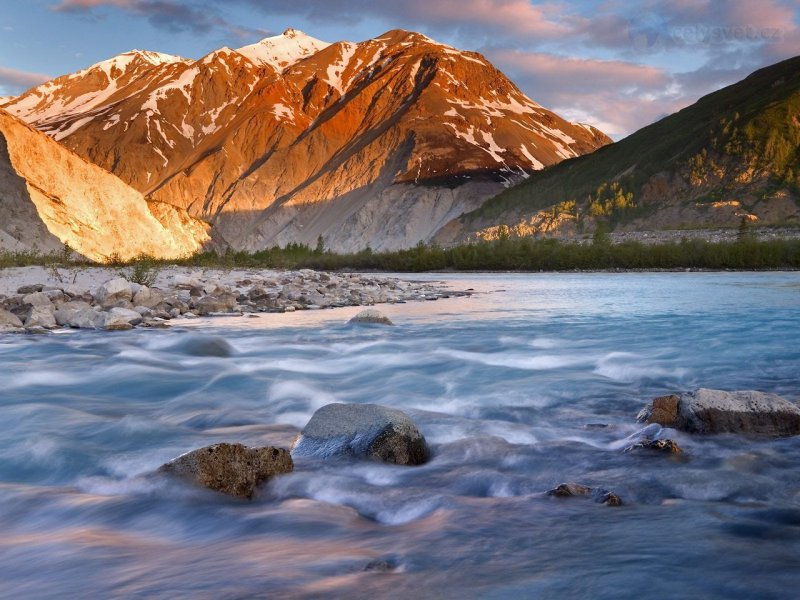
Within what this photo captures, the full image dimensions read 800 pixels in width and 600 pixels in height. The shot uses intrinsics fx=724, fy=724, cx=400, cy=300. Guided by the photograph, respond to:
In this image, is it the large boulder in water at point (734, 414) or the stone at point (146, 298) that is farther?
the stone at point (146, 298)

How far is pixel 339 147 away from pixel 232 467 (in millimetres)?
163523

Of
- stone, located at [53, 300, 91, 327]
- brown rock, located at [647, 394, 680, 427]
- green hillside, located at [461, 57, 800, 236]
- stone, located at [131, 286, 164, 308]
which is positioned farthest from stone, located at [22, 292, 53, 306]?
green hillside, located at [461, 57, 800, 236]

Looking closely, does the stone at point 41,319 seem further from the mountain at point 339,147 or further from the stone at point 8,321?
the mountain at point 339,147

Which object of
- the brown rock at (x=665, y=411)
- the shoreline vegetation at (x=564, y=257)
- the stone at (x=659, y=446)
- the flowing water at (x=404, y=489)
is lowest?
the flowing water at (x=404, y=489)

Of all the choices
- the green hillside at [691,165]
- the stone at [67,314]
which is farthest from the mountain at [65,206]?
the green hillside at [691,165]

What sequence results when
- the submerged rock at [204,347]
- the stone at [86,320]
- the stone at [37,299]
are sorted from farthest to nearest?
the stone at [37,299] → the stone at [86,320] → the submerged rock at [204,347]

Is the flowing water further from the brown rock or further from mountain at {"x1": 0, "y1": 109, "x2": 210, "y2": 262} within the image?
mountain at {"x1": 0, "y1": 109, "x2": 210, "y2": 262}

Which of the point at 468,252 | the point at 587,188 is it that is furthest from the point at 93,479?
the point at 587,188

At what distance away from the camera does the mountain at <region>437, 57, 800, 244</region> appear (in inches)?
3656

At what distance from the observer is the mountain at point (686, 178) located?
92.9 m

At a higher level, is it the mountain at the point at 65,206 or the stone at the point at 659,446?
the mountain at the point at 65,206

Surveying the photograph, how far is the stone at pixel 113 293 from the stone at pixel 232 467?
609 inches

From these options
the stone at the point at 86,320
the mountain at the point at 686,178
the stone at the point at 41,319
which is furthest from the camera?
the mountain at the point at 686,178

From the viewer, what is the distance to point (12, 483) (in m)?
5.82
